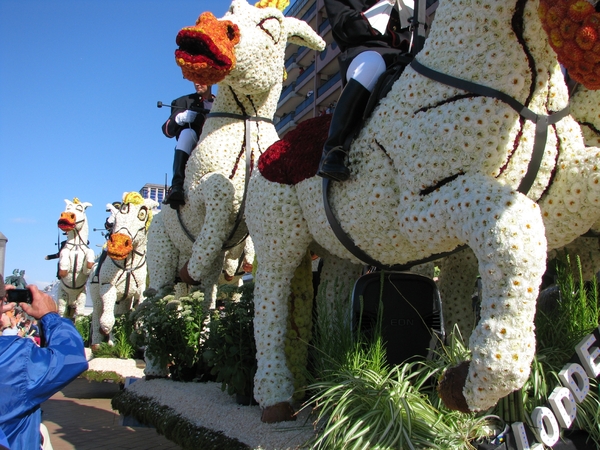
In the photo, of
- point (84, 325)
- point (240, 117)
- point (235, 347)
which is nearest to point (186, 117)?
point (240, 117)

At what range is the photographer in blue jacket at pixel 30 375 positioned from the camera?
2.04m

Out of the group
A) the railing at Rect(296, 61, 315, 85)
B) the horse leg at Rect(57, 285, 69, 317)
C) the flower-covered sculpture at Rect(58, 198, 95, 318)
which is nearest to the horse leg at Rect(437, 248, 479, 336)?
the flower-covered sculpture at Rect(58, 198, 95, 318)

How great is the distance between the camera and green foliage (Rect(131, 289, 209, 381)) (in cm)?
484

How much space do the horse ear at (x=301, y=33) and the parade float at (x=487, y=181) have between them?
1.83 metres

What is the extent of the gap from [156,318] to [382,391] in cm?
287

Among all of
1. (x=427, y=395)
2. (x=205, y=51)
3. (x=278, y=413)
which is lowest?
(x=278, y=413)

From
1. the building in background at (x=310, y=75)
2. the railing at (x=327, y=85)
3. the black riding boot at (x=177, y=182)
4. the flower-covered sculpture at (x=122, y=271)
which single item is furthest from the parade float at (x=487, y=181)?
the railing at (x=327, y=85)

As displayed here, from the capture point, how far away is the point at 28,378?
2.08 meters

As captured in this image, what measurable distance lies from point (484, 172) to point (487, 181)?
9 centimetres

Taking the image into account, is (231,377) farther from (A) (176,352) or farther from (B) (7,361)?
(B) (7,361)

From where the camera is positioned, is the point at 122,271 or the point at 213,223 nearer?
the point at 213,223

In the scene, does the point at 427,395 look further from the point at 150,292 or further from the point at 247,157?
the point at 150,292

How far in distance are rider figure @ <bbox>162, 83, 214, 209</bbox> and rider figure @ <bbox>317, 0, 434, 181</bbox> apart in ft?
6.53

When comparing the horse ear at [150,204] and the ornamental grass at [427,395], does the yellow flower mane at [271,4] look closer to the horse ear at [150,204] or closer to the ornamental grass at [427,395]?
the ornamental grass at [427,395]
